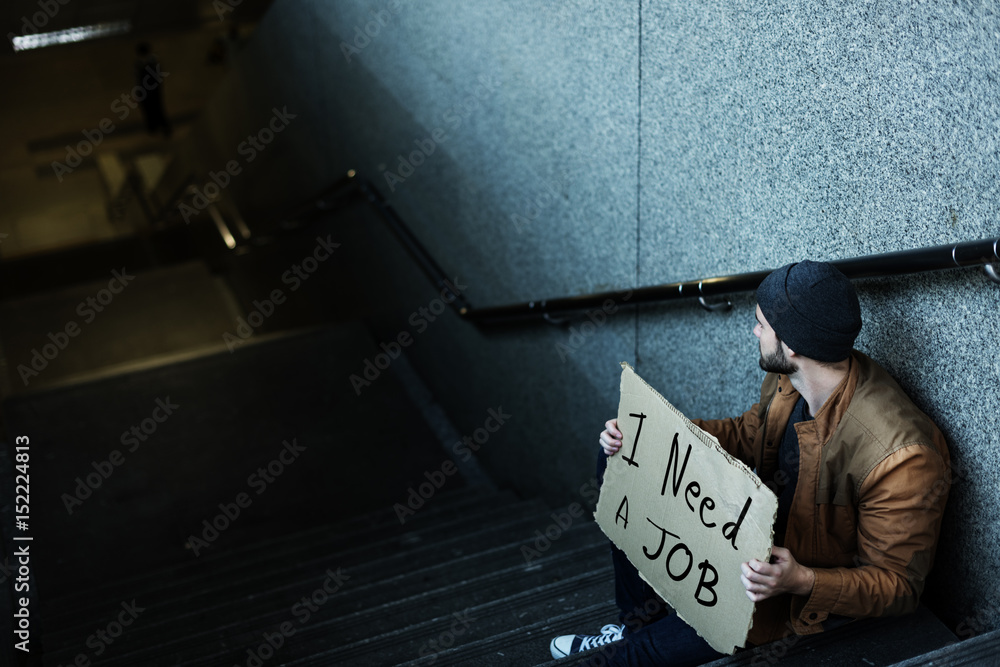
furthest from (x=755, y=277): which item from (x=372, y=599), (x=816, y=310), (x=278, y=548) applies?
(x=278, y=548)

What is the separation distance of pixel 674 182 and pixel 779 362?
0.91 meters

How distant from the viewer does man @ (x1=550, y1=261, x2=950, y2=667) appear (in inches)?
61.8

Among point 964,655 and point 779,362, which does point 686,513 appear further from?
point 964,655

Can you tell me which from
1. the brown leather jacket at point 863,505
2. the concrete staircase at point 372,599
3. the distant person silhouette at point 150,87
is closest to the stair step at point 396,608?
the concrete staircase at point 372,599

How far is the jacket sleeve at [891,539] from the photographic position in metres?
1.57

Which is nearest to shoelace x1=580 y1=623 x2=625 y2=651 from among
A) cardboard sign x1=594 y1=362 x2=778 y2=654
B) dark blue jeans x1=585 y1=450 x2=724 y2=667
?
dark blue jeans x1=585 y1=450 x2=724 y2=667

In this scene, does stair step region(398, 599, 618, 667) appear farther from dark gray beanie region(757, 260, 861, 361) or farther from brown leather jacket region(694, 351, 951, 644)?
dark gray beanie region(757, 260, 861, 361)

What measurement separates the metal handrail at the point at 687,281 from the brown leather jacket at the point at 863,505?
0.65 ft

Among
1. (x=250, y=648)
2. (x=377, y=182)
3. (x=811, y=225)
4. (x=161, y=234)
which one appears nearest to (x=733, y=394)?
(x=811, y=225)

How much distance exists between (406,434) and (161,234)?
607cm

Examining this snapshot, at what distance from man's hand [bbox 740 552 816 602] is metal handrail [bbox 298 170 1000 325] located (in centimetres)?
60

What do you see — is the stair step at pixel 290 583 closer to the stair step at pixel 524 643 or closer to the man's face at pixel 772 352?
the stair step at pixel 524 643

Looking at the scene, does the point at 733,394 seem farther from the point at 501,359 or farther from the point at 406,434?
the point at 406,434

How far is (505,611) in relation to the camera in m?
2.45
